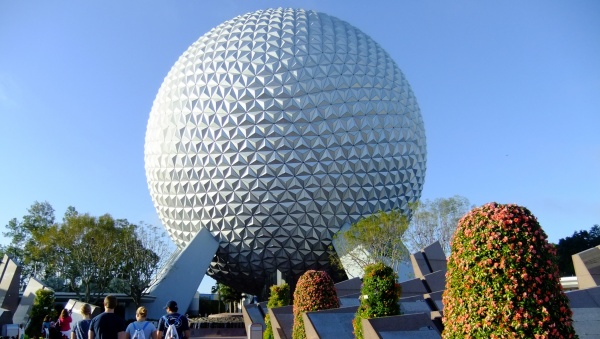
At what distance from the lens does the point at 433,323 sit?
10359 mm

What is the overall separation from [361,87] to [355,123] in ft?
6.42

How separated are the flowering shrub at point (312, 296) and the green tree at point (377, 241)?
11.1 m

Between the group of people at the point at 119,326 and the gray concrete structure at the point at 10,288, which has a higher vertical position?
the gray concrete structure at the point at 10,288

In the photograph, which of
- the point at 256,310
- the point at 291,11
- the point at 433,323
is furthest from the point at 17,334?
the point at 291,11

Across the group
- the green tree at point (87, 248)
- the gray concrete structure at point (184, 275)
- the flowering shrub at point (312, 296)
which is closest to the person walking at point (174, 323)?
the flowering shrub at point (312, 296)

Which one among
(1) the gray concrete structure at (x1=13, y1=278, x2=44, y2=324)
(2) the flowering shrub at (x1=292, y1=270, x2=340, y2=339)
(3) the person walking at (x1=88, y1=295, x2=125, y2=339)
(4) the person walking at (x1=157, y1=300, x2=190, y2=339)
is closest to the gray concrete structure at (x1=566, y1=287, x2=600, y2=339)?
(2) the flowering shrub at (x1=292, y1=270, x2=340, y2=339)

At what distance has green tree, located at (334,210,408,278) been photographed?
80.4ft

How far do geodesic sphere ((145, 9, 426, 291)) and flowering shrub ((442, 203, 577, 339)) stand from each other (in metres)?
19.8

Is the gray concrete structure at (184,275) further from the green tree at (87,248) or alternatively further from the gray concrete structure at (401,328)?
the gray concrete structure at (401,328)

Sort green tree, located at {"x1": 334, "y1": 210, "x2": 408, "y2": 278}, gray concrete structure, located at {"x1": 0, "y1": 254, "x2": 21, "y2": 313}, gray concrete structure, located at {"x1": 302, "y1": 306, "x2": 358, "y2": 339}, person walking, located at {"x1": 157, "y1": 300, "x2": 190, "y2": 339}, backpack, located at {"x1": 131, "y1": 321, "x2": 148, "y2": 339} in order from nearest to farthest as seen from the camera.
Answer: backpack, located at {"x1": 131, "y1": 321, "x2": 148, "y2": 339} < person walking, located at {"x1": 157, "y1": 300, "x2": 190, "y2": 339} < gray concrete structure, located at {"x1": 302, "y1": 306, "x2": 358, "y2": 339} < gray concrete structure, located at {"x1": 0, "y1": 254, "x2": 21, "y2": 313} < green tree, located at {"x1": 334, "y1": 210, "x2": 408, "y2": 278}

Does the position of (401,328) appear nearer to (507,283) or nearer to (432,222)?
(507,283)

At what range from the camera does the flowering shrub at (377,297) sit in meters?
10.6

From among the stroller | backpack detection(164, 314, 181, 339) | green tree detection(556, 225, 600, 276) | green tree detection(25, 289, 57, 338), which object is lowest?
backpack detection(164, 314, 181, 339)

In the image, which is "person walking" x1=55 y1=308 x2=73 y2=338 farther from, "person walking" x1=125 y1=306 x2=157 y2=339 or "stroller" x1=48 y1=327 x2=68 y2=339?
"person walking" x1=125 y1=306 x2=157 y2=339
